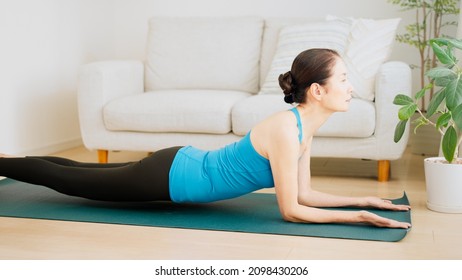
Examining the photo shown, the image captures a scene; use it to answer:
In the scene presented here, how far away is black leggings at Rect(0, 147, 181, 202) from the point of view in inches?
103

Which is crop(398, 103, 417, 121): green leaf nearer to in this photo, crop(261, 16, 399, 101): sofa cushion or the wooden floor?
the wooden floor

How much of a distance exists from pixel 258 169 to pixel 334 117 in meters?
1.03

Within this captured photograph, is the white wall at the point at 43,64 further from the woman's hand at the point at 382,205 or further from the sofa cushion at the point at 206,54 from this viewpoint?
the woman's hand at the point at 382,205

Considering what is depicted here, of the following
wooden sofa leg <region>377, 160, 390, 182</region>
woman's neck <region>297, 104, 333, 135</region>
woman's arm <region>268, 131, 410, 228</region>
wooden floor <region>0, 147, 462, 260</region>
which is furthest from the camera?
wooden sofa leg <region>377, 160, 390, 182</region>

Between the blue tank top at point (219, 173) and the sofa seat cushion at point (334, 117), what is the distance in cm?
93

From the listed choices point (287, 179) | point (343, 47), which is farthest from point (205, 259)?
point (343, 47)

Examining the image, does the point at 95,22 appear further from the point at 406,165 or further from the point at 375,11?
the point at 406,165

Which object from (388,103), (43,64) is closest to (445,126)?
(388,103)

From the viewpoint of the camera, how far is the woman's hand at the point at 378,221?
7.95ft

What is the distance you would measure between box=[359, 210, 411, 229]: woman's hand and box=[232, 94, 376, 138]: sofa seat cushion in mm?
1031

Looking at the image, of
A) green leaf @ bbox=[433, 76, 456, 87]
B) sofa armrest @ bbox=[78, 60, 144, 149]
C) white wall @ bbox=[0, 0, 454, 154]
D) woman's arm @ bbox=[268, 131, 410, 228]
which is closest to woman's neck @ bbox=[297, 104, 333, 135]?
woman's arm @ bbox=[268, 131, 410, 228]

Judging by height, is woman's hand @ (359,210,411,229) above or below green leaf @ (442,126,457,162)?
below

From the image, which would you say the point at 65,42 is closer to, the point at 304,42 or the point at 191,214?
the point at 304,42

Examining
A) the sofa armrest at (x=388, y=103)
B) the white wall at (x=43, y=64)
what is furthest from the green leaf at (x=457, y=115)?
the white wall at (x=43, y=64)
